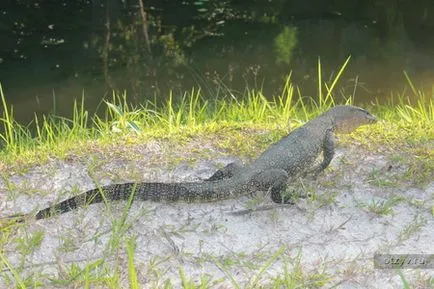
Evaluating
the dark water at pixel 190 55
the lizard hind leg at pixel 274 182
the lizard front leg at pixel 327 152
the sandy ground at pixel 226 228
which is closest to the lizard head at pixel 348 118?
the lizard front leg at pixel 327 152

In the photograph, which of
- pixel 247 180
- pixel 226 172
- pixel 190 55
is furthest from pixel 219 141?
pixel 190 55

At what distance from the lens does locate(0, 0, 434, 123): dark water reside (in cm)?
961

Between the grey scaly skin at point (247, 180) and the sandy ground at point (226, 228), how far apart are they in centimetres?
6

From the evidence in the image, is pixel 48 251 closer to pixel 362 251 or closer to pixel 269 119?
pixel 362 251

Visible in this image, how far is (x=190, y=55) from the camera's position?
11422 mm

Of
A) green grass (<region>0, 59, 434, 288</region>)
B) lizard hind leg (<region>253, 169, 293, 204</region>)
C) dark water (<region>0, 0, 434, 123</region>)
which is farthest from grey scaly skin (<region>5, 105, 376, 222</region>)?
dark water (<region>0, 0, 434, 123</region>)

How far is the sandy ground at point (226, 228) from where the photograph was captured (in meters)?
3.17

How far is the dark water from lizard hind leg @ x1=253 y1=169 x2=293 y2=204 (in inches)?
176

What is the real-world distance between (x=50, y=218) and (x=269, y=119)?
244 centimetres

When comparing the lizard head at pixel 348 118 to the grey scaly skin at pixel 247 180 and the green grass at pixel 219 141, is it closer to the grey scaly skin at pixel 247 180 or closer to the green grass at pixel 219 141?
the green grass at pixel 219 141

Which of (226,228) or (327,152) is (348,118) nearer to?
(327,152)

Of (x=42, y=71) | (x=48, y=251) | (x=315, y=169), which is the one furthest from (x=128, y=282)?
(x=42, y=71)

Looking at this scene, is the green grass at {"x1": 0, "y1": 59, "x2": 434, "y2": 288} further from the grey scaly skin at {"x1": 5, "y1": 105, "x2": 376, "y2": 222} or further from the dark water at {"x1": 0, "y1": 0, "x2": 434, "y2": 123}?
the dark water at {"x1": 0, "y1": 0, "x2": 434, "y2": 123}

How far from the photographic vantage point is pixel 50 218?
11.7ft
